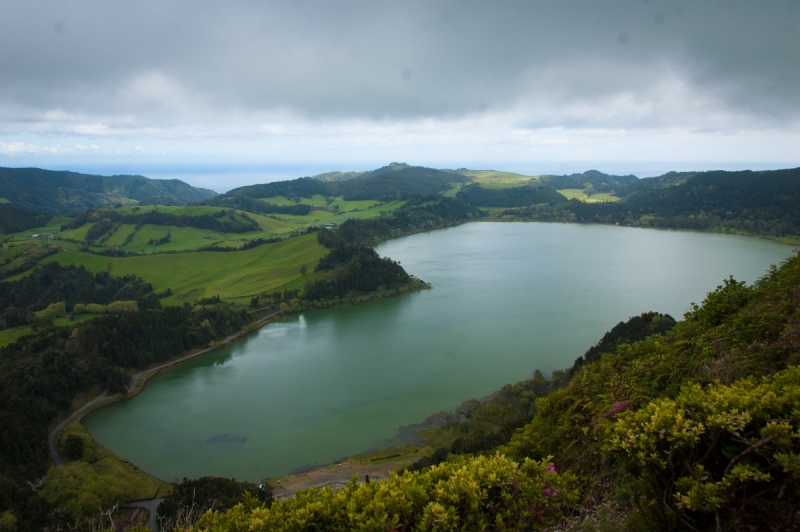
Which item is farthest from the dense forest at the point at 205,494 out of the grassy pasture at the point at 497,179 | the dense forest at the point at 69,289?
the grassy pasture at the point at 497,179

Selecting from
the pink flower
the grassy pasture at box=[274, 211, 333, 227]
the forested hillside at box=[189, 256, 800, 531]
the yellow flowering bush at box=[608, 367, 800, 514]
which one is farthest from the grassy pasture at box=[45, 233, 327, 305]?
the yellow flowering bush at box=[608, 367, 800, 514]

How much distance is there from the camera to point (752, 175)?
7131 cm

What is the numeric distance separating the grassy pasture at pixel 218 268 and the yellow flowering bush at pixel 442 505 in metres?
33.8

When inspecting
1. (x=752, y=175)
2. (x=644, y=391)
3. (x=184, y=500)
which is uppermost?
(x=752, y=175)

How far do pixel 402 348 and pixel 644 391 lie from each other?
20.6 meters

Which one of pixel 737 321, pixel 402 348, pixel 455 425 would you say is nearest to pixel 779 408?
pixel 737 321

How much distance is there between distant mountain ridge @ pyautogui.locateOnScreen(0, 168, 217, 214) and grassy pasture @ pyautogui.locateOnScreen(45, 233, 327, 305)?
66983 millimetres

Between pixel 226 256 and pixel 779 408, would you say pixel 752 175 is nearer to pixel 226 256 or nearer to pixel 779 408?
pixel 226 256

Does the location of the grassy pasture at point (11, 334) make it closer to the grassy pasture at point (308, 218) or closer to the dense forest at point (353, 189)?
the grassy pasture at point (308, 218)

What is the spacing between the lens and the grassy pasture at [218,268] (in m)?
38.3

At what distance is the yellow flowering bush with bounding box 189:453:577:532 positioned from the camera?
3408 mm

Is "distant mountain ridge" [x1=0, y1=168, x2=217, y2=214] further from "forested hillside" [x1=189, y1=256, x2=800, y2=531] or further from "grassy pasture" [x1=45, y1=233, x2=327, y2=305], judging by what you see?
"forested hillside" [x1=189, y1=256, x2=800, y2=531]

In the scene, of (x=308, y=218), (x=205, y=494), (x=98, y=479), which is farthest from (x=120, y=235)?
(x=205, y=494)

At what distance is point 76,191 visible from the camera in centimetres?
11725
